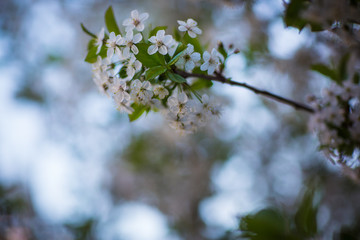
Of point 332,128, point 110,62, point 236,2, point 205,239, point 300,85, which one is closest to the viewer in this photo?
point 110,62

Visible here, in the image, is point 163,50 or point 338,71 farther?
point 338,71

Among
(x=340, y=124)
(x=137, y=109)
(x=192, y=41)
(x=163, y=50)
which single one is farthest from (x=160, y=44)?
(x=340, y=124)

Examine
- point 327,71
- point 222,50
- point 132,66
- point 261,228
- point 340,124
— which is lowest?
point 261,228

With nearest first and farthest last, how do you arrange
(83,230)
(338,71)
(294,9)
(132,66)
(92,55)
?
(294,9), (132,66), (92,55), (338,71), (83,230)

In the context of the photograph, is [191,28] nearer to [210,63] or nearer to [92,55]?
[210,63]

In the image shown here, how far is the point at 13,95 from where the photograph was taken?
160 inches

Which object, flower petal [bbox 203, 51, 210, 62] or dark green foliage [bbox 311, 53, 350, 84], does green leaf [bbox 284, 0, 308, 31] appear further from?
dark green foliage [bbox 311, 53, 350, 84]

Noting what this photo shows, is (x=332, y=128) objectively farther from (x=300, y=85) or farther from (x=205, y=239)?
(x=205, y=239)

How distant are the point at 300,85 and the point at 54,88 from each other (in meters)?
3.41

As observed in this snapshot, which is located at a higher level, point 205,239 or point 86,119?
point 86,119

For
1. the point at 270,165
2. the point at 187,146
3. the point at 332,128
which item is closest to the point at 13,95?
the point at 187,146

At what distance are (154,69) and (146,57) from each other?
2.5 inches

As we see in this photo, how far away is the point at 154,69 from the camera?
2.86 feet

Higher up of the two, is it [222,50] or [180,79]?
[222,50]
